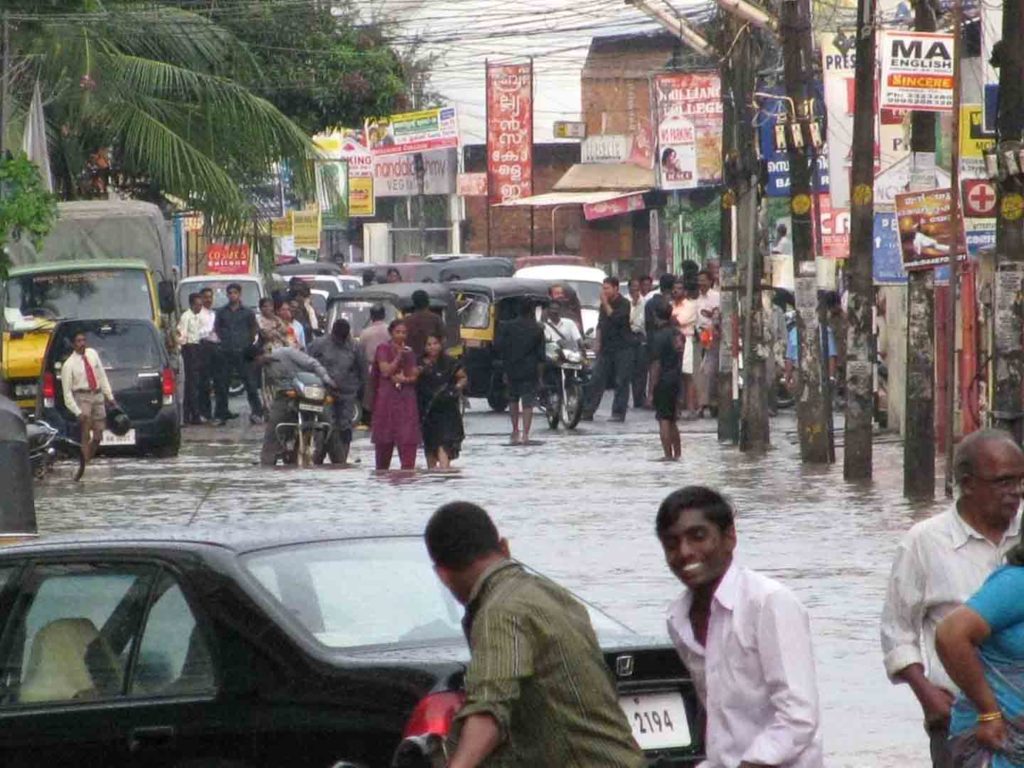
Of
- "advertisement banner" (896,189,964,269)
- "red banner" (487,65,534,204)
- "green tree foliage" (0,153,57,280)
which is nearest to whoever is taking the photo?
"advertisement banner" (896,189,964,269)

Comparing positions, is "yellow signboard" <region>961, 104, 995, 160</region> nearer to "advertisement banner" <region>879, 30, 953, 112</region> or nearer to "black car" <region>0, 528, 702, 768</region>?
"advertisement banner" <region>879, 30, 953, 112</region>

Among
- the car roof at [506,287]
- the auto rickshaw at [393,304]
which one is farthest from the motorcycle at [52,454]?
the car roof at [506,287]

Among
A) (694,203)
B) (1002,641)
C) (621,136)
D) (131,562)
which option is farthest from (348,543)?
(621,136)

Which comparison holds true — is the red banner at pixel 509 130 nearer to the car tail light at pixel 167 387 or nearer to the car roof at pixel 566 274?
the car roof at pixel 566 274

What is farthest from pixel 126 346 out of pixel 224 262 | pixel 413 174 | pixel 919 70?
pixel 413 174

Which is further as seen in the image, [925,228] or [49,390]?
[49,390]

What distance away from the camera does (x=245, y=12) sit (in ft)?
149

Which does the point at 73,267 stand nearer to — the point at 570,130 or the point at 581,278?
the point at 581,278

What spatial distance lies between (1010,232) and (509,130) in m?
51.5

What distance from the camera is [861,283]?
23.9m

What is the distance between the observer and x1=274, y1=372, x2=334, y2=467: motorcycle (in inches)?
1025

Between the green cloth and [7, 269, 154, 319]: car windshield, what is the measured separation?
27.0 metres

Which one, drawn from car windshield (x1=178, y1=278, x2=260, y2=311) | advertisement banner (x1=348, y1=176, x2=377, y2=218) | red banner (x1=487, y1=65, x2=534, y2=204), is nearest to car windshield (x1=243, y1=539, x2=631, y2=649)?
car windshield (x1=178, y1=278, x2=260, y2=311)

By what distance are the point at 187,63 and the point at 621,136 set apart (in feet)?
125
